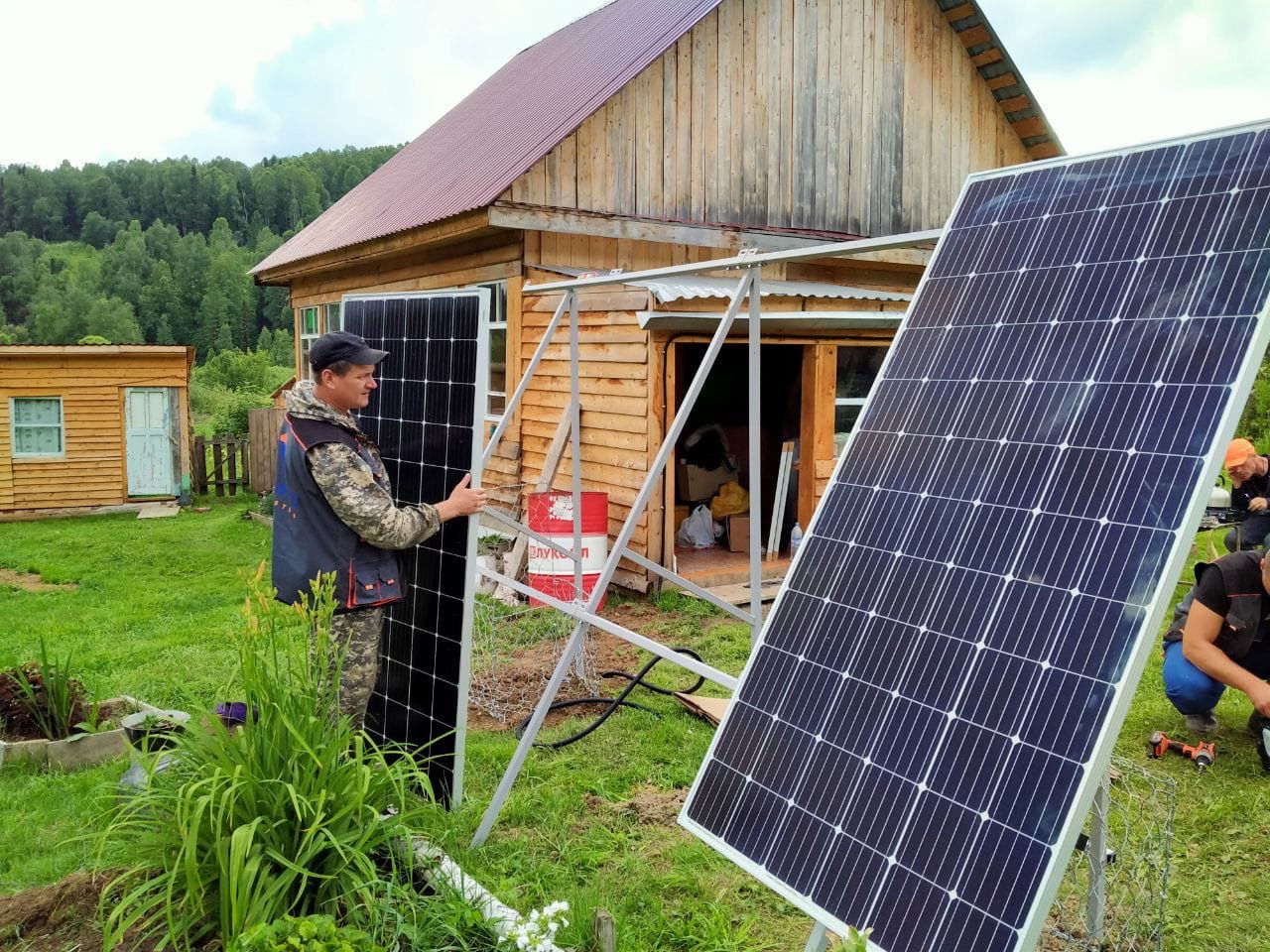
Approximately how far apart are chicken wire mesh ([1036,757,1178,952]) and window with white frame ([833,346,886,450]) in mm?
6766

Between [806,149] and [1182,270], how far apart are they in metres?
11.3

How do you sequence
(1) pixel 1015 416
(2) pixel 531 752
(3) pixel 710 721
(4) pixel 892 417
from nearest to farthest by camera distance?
1. (1) pixel 1015 416
2. (4) pixel 892 417
3. (2) pixel 531 752
4. (3) pixel 710 721

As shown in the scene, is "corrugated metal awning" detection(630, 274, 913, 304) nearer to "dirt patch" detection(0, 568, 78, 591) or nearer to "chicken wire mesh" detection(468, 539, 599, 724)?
"chicken wire mesh" detection(468, 539, 599, 724)

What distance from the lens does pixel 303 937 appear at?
2.78 metres

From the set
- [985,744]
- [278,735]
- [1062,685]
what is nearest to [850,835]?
[985,744]

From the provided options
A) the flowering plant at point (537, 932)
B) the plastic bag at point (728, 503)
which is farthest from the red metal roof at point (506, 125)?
the flowering plant at point (537, 932)

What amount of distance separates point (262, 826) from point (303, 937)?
46 cm

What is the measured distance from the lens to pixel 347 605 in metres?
4.12

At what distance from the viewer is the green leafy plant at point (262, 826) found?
117 inches

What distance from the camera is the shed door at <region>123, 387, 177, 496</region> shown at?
1734 centimetres

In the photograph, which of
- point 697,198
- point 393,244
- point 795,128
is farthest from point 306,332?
point 795,128

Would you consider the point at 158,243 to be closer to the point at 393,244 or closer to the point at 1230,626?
the point at 393,244

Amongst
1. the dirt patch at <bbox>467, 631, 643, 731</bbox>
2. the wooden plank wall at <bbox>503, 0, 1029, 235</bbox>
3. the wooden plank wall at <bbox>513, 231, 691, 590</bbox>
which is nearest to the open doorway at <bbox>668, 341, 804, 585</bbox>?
the wooden plank wall at <bbox>513, 231, 691, 590</bbox>

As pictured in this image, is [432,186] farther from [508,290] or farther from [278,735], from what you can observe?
[278,735]
